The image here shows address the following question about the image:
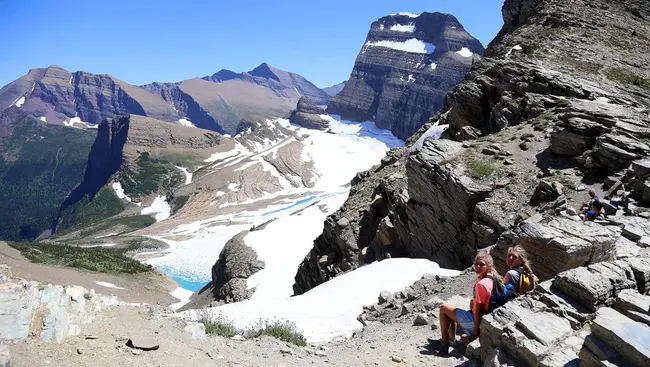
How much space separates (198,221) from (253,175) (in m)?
52.8

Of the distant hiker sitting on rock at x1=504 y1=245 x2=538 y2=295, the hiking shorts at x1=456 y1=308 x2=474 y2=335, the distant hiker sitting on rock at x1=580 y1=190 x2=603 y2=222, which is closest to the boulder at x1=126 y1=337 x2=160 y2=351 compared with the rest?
the hiking shorts at x1=456 y1=308 x2=474 y2=335

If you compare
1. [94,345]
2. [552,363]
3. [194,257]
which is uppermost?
[94,345]

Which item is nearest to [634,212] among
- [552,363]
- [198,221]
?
[552,363]

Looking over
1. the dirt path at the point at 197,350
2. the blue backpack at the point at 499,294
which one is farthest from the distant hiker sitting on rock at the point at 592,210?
the dirt path at the point at 197,350

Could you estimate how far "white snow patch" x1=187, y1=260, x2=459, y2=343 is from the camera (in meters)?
14.0

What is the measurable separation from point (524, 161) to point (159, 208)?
18596 cm

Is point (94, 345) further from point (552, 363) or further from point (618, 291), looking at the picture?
point (618, 291)

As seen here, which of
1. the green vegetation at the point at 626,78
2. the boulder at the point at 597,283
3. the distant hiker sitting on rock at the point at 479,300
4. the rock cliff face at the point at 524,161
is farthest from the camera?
the green vegetation at the point at 626,78

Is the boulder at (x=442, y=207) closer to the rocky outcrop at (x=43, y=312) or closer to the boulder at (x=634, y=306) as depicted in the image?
the boulder at (x=634, y=306)

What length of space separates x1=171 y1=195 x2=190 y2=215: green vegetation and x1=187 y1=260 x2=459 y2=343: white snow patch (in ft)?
521

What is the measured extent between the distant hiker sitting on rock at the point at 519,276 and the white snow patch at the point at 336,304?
602 cm

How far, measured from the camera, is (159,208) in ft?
613

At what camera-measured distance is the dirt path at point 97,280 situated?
3638 centimetres

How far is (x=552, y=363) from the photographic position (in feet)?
22.4
